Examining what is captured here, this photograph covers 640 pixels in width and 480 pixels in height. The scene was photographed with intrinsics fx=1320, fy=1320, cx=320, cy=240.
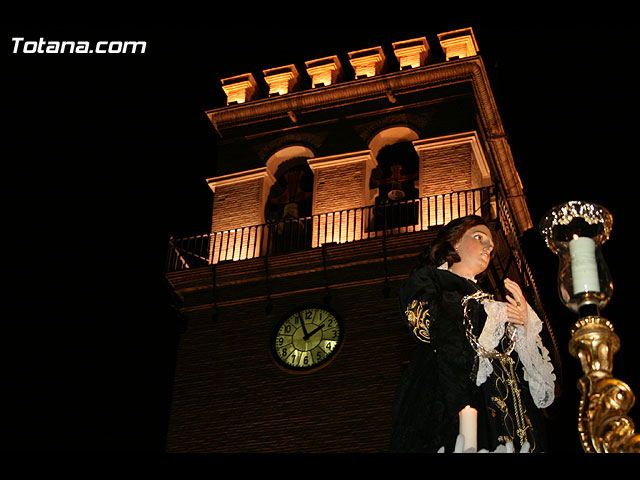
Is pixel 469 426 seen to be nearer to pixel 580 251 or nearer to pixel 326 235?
pixel 580 251

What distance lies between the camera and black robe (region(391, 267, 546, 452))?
9578 millimetres

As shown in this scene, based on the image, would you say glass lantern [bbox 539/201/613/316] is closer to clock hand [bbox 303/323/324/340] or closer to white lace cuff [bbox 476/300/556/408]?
white lace cuff [bbox 476/300/556/408]

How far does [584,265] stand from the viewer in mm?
7695

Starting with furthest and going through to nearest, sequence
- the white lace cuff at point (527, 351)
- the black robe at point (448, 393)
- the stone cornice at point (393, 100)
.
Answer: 1. the stone cornice at point (393, 100)
2. the white lace cuff at point (527, 351)
3. the black robe at point (448, 393)

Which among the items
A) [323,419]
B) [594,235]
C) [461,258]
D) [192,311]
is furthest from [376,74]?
[594,235]

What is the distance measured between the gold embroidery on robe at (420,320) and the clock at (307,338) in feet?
43.1

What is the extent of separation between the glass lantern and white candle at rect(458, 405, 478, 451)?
1752mm

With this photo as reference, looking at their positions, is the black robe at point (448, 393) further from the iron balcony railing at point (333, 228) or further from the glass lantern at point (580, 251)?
the iron balcony railing at point (333, 228)

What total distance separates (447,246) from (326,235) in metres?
14.1

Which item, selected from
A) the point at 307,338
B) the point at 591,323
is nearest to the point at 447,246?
the point at 591,323

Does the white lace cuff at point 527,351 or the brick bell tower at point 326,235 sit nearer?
the white lace cuff at point 527,351

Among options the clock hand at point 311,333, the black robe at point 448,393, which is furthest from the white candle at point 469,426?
the clock hand at point 311,333

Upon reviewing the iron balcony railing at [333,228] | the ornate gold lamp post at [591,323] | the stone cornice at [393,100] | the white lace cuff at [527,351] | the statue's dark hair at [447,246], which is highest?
the stone cornice at [393,100]

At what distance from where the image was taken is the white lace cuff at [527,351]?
32.5 ft
